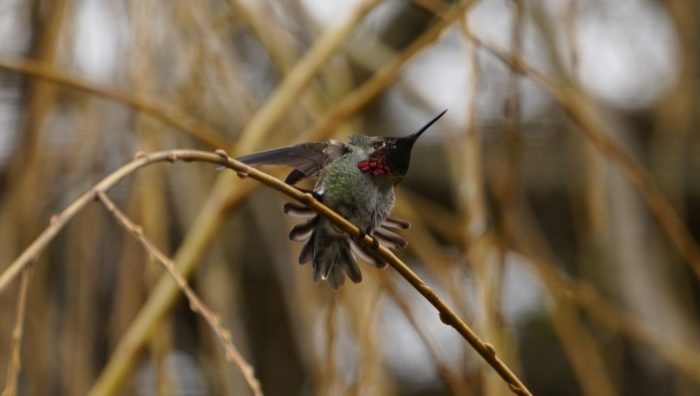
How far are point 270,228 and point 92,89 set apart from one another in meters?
1.01

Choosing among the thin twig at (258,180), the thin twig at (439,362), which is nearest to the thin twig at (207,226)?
the thin twig at (439,362)

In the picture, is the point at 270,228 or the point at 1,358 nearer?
the point at 1,358

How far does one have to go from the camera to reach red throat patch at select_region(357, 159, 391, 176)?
5.82ft

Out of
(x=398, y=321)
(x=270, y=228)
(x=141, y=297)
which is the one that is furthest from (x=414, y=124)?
(x=141, y=297)

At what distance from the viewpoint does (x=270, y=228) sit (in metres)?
2.65

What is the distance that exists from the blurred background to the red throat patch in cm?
16

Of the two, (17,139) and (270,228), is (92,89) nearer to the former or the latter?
(17,139)

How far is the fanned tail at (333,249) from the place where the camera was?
171 centimetres

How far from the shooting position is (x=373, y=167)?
1.78m

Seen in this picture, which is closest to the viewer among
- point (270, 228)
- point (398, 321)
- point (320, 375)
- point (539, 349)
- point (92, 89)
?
point (92, 89)

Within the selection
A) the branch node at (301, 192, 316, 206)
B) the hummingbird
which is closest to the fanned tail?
the hummingbird

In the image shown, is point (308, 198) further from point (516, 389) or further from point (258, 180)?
point (516, 389)

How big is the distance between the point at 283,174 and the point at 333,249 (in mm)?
539

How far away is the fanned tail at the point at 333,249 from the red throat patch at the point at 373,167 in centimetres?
8
